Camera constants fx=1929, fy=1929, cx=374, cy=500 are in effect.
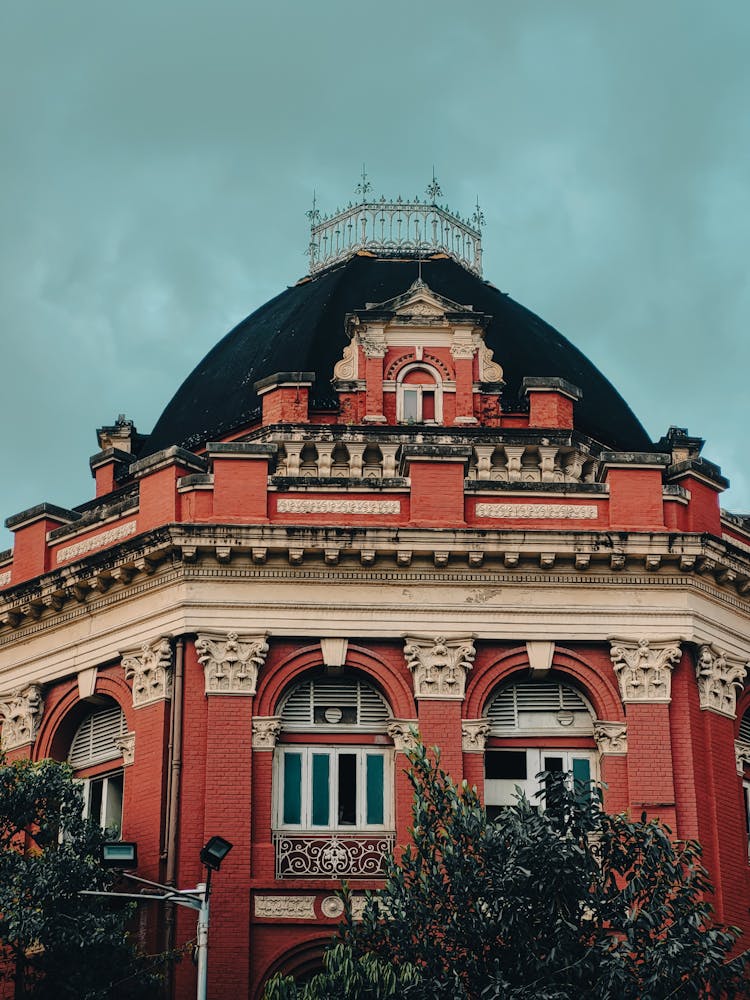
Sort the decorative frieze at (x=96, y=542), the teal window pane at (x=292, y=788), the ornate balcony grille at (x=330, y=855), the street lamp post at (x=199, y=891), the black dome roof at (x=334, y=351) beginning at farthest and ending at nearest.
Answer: the black dome roof at (x=334, y=351) < the decorative frieze at (x=96, y=542) < the teal window pane at (x=292, y=788) < the ornate balcony grille at (x=330, y=855) < the street lamp post at (x=199, y=891)

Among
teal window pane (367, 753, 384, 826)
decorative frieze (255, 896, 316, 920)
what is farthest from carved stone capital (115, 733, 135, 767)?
teal window pane (367, 753, 384, 826)

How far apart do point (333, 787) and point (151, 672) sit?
11.9 feet

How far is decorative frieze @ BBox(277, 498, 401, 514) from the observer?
32938 millimetres

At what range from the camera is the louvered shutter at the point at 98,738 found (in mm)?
33594

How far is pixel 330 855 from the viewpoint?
102 feet

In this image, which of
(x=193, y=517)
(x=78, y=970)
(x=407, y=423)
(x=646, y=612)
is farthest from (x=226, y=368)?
(x=78, y=970)

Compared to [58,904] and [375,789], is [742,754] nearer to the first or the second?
[375,789]

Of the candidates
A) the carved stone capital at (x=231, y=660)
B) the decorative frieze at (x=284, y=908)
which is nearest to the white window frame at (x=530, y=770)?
the decorative frieze at (x=284, y=908)

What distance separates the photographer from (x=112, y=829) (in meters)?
30.5

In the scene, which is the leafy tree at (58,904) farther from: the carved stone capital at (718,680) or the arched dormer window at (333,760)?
the carved stone capital at (718,680)

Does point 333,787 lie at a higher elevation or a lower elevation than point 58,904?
higher

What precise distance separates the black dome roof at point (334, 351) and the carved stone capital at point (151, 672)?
24.9 ft

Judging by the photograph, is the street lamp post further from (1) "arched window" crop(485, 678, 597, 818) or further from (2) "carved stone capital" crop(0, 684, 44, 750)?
(1) "arched window" crop(485, 678, 597, 818)

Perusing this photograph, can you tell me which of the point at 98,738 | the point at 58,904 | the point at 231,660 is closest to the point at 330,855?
the point at 231,660
